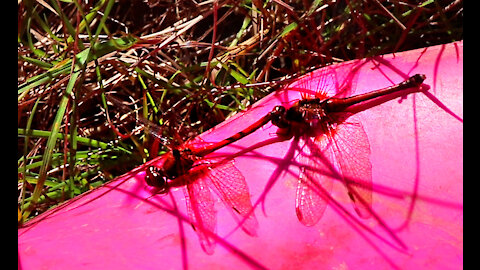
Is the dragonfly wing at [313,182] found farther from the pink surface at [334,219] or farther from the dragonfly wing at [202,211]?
the dragonfly wing at [202,211]

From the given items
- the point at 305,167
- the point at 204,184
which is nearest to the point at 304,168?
the point at 305,167

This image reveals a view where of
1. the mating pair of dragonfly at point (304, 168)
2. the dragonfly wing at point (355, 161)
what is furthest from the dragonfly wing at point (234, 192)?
the dragonfly wing at point (355, 161)

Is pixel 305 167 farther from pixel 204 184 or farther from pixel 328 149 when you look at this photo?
pixel 204 184

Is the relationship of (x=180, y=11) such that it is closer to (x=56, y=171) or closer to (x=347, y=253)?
(x=56, y=171)

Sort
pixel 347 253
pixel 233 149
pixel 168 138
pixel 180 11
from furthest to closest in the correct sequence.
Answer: pixel 180 11 → pixel 168 138 → pixel 233 149 → pixel 347 253

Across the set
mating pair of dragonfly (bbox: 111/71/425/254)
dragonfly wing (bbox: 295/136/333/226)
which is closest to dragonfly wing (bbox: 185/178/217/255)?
mating pair of dragonfly (bbox: 111/71/425/254)

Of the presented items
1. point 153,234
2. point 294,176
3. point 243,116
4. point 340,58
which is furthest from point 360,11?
point 153,234
